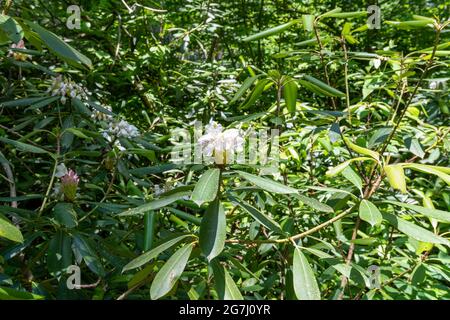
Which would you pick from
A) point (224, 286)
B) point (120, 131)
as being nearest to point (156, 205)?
point (224, 286)

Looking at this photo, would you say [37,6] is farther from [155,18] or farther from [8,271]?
[8,271]

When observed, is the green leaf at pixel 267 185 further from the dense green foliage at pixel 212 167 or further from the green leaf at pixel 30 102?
the green leaf at pixel 30 102

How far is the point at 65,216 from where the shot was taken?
53.5 inches

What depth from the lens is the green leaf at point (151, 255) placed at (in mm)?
1057

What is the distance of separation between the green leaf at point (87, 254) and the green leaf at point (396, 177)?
0.80 metres

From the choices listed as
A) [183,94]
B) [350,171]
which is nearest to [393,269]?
[350,171]

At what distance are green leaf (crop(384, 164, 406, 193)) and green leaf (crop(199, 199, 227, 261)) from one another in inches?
14.7

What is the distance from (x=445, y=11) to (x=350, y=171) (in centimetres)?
341

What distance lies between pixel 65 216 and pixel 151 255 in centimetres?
41

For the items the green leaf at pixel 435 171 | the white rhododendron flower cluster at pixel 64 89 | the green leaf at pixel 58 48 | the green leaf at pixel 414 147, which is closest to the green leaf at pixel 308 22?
the green leaf at pixel 414 147

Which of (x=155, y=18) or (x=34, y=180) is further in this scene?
(x=155, y=18)

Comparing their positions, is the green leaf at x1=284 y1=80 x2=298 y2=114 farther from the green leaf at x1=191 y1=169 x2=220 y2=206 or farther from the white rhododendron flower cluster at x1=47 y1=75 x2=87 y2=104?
the white rhododendron flower cluster at x1=47 y1=75 x2=87 y2=104

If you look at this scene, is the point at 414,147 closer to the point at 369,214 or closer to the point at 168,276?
the point at 369,214
